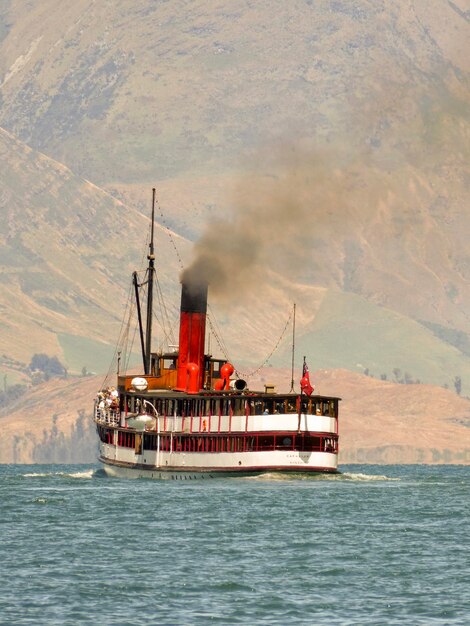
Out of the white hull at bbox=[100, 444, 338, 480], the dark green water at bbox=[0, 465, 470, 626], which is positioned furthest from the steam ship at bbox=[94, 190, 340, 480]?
the dark green water at bbox=[0, 465, 470, 626]

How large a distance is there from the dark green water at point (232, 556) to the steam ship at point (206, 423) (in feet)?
17.8

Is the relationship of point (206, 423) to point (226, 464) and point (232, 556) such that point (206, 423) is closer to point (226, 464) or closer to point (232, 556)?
point (226, 464)

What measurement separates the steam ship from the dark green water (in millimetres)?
5415

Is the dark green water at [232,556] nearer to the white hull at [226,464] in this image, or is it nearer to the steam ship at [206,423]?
the white hull at [226,464]

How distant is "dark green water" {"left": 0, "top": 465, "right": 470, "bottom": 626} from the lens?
2509 inches

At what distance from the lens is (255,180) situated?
154750mm

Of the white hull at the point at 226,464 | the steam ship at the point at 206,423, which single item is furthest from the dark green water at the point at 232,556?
the steam ship at the point at 206,423

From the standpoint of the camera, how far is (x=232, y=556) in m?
79.3

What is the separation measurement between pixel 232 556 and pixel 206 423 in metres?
50.4

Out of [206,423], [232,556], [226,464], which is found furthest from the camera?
[206,423]

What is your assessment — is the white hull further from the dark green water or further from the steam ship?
the dark green water

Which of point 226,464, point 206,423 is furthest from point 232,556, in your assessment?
point 206,423

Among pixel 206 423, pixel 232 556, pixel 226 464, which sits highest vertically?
pixel 206 423

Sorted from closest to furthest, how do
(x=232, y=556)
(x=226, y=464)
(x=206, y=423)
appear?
1. (x=232, y=556)
2. (x=226, y=464)
3. (x=206, y=423)
